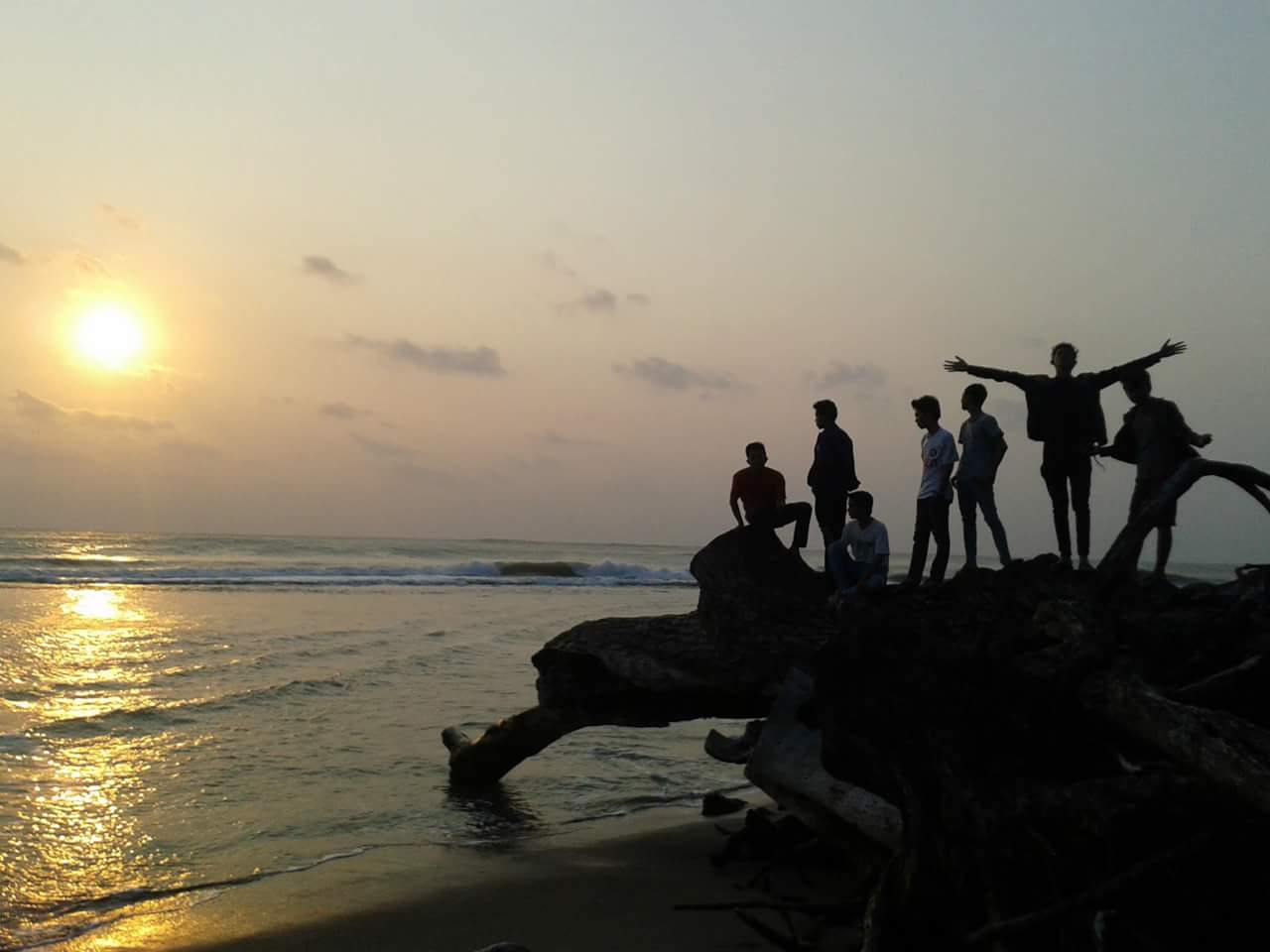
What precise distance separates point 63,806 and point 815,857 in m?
5.78

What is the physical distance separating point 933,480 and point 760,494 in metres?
1.44

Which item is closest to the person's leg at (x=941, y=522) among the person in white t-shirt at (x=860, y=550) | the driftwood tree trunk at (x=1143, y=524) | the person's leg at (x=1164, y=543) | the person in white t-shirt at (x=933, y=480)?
the person in white t-shirt at (x=933, y=480)

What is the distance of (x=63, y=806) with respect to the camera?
27.7 ft

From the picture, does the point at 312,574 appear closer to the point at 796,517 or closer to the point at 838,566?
the point at 796,517

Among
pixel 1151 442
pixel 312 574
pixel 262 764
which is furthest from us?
pixel 312 574

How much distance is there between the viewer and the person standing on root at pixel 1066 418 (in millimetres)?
8555

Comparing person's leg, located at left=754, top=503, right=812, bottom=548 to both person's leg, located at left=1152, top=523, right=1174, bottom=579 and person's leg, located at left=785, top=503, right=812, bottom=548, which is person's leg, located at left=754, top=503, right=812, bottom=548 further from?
person's leg, located at left=1152, top=523, right=1174, bottom=579

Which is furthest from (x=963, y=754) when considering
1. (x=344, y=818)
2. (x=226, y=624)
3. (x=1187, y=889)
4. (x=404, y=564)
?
(x=404, y=564)

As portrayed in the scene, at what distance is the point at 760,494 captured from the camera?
30.8 feet

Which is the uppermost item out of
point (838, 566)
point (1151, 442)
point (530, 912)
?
point (1151, 442)

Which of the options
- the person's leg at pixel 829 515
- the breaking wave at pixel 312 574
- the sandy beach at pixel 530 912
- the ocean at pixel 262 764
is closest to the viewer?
the sandy beach at pixel 530 912

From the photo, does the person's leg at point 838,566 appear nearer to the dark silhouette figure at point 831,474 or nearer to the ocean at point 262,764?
the dark silhouette figure at point 831,474

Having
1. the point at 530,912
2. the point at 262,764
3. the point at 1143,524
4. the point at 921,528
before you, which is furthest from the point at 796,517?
the point at 262,764

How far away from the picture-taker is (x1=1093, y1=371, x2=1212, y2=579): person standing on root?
26.7 feet
